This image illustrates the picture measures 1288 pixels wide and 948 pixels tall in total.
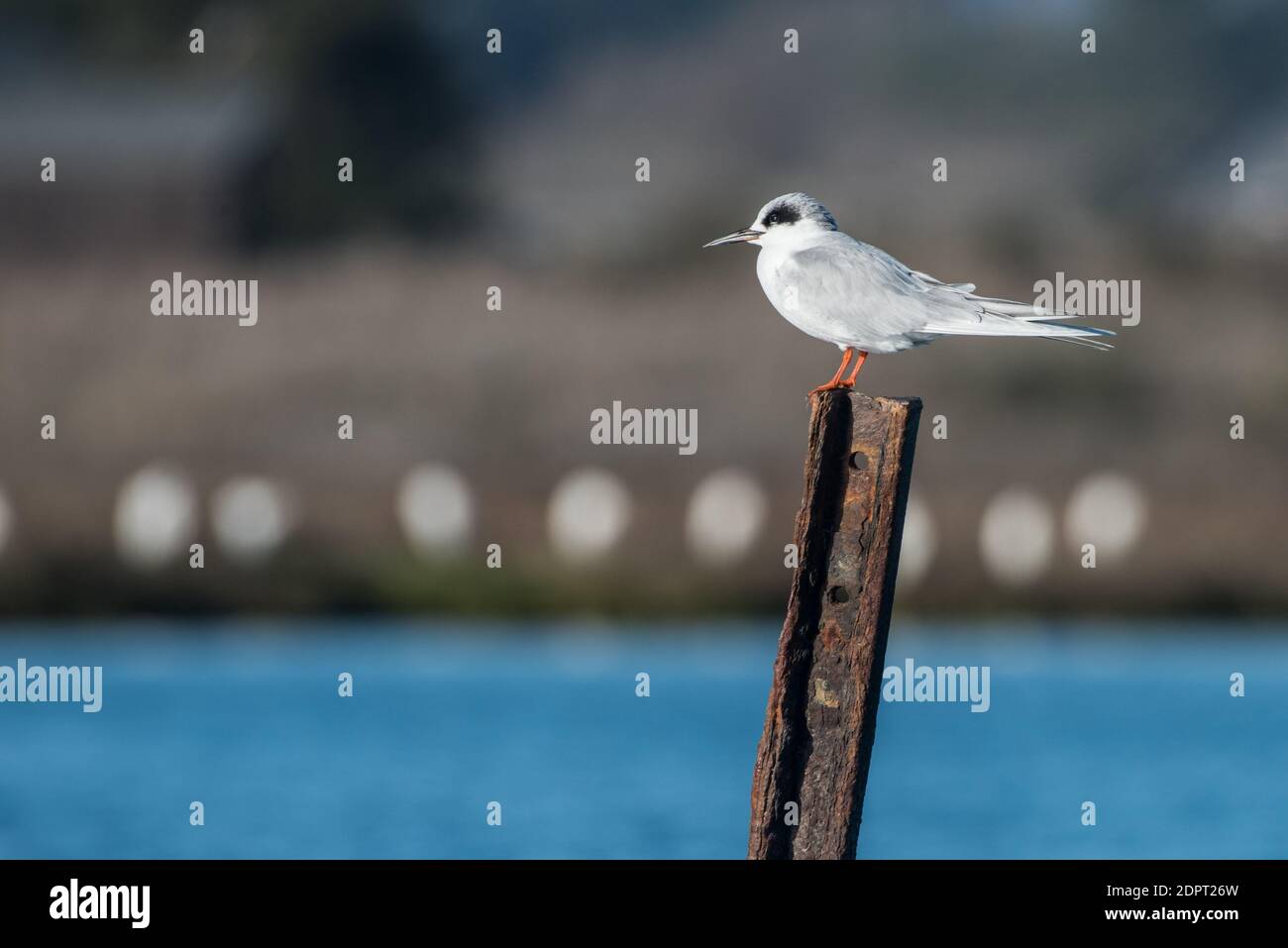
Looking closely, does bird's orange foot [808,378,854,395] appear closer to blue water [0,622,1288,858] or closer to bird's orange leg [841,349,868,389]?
bird's orange leg [841,349,868,389]

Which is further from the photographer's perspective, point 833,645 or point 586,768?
point 586,768

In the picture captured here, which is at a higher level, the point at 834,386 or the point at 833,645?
the point at 834,386

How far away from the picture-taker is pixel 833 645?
7000mm

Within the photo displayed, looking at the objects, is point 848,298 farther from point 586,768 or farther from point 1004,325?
point 586,768

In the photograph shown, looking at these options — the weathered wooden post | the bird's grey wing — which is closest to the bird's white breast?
the bird's grey wing

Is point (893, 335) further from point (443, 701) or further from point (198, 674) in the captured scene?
point (198, 674)

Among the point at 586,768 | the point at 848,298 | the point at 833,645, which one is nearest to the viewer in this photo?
the point at 833,645

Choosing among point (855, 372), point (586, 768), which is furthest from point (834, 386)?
point (586, 768)

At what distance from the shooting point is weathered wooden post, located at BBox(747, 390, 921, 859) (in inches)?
273
